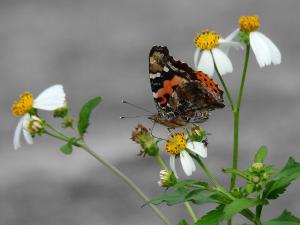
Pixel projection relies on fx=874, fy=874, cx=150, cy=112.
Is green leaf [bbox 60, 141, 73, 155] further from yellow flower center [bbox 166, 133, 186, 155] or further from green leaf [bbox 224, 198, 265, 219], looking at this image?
green leaf [bbox 224, 198, 265, 219]

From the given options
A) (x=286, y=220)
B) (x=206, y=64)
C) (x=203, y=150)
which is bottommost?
(x=286, y=220)

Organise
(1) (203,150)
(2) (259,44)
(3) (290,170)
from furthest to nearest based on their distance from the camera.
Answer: (2) (259,44) < (1) (203,150) < (3) (290,170)

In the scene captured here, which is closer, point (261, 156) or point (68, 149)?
point (68, 149)

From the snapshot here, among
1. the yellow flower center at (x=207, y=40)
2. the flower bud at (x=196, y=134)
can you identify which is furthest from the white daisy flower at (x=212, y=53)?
the flower bud at (x=196, y=134)

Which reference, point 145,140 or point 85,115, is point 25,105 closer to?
point 85,115

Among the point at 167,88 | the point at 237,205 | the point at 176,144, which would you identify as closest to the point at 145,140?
the point at 176,144

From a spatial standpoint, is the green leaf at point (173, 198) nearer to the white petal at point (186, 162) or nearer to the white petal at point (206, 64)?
the white petal at point (186, 162)
